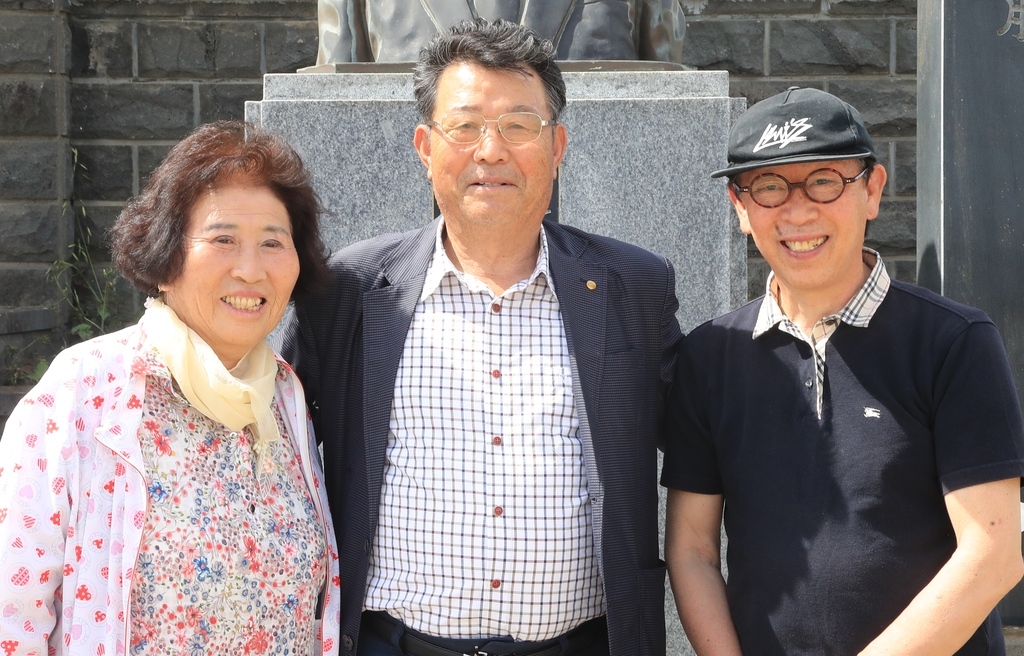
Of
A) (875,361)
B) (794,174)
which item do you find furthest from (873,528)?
(794,174)

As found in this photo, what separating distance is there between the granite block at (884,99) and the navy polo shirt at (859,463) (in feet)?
16.7

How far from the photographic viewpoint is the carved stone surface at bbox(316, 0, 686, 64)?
3.22m

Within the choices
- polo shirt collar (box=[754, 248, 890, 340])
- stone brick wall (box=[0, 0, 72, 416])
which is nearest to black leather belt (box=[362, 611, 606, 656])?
polo shirt collar (box=[754, 248, 890, 340])

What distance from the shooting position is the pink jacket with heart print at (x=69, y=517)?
181 centimetres

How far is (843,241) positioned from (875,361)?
0.23m

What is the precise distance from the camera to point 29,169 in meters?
6.45

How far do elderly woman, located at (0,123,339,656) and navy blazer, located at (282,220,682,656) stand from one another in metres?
0.09

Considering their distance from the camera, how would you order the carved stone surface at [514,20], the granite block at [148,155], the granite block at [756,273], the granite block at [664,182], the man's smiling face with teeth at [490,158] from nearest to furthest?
the man's smiling face with teeth at [490,158] < the granite block at [664,182] < the carved stone surface at [514,20] < the granite block at [756,273] < the granite block at [148,155]

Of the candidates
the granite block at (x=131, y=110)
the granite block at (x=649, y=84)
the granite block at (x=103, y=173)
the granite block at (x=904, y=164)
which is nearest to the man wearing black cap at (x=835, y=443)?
the granite block at (x=649, y=84)

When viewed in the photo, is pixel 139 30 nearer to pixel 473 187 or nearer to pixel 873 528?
pixel 473 187

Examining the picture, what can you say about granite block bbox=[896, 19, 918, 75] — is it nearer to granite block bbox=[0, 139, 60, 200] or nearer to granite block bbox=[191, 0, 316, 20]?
granite block bbox=[191, 0, 316, 20]

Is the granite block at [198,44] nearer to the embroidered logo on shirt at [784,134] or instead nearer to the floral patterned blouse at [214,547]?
the floral patterned blouse at [214,547]

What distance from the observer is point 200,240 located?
6.82ft

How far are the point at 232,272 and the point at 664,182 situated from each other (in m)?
1.40
